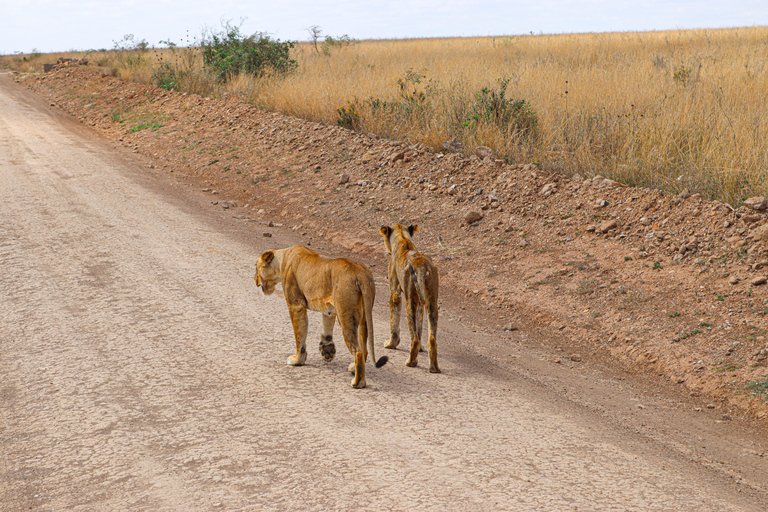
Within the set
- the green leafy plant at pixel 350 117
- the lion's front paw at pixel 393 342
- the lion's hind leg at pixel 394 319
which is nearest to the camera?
the lion's hind leg at pixel 394 319

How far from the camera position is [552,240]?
8.25 m

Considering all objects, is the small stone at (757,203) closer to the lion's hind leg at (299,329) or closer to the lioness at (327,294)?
the lioness at (327,294)

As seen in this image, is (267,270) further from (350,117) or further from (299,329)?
(350,117)

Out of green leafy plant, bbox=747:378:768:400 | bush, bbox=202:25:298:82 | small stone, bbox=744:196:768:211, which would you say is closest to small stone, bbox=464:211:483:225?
small stone, bbox=744:196:768:211

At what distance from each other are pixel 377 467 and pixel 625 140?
7704mm

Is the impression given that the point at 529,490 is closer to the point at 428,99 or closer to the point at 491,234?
the point at 491,234

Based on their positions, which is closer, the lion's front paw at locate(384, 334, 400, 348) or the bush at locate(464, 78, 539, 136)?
the lion's front paw at locate(384, 334, 400, 348)

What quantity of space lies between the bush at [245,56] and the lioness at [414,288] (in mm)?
15484

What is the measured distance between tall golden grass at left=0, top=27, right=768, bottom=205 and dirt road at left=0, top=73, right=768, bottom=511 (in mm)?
4123

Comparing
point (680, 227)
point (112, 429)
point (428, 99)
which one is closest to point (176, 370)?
point (112, 429)

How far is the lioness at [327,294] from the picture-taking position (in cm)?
472

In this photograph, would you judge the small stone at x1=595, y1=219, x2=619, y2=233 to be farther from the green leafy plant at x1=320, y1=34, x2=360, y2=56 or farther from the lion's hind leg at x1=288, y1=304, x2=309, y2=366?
Result: the green leafy plant at x1=320, y1=34, x2=360, y2=56

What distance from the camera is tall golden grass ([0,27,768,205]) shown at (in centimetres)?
862

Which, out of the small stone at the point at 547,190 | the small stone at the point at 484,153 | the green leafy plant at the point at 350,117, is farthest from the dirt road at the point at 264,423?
the green leafy plant at the point at 350,117
